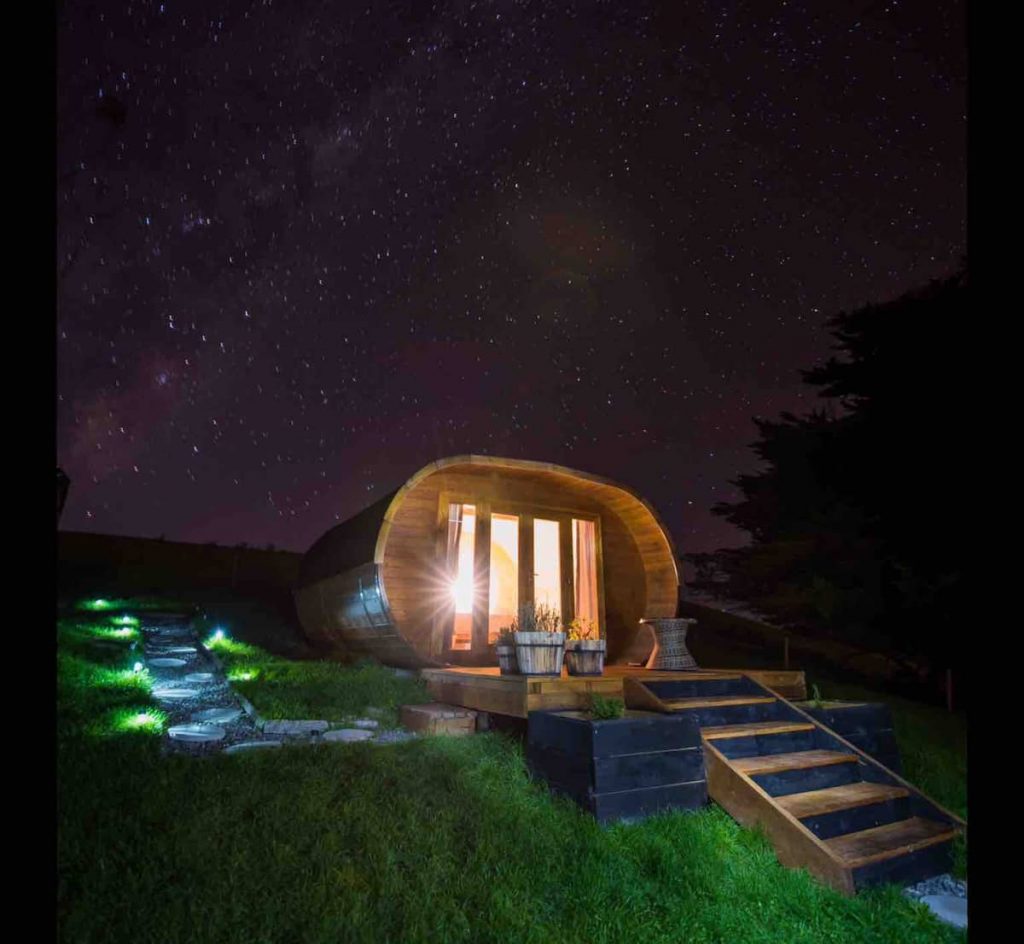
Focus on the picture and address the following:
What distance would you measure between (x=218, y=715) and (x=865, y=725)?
20.6 ft

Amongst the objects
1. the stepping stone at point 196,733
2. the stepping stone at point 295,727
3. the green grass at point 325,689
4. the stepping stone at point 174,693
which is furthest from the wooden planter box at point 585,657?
the stepping stone at point 174,693

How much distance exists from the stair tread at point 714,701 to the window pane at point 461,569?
400 cm

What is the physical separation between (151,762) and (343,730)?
175cm

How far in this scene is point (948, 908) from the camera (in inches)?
173

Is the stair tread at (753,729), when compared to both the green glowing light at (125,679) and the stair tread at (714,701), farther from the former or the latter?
the green glowing light at (125,679)

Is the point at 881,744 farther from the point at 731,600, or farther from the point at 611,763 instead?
the point at 731,600

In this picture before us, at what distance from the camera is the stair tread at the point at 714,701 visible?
596 cm

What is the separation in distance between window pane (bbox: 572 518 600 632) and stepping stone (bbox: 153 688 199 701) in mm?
5307

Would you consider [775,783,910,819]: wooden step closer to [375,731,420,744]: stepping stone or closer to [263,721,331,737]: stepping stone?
[375,731,420,744]: stepping stone

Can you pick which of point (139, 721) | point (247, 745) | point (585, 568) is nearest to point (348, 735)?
point (247, 745)

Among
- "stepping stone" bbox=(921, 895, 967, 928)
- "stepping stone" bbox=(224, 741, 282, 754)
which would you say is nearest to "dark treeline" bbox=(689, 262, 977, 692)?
"stepping stone" bbox=(921, 895, 967, 928)

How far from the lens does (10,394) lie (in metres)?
1.09

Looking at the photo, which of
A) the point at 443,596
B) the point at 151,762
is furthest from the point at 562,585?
the point at 151,762

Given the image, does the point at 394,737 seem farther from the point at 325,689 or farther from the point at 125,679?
the point at 125,679
